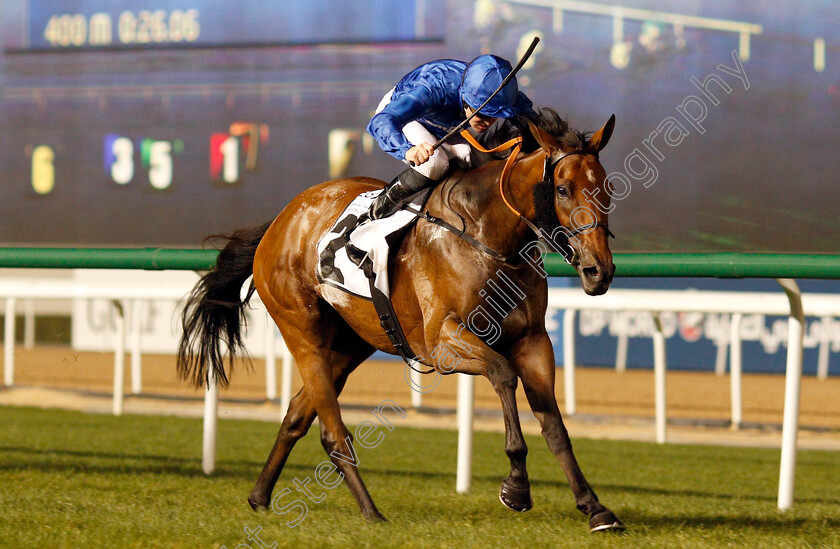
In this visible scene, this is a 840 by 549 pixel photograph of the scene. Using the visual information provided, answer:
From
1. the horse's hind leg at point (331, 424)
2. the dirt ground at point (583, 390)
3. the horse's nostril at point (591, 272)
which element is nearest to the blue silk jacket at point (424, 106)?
the horse's nostril at point (591, 272)

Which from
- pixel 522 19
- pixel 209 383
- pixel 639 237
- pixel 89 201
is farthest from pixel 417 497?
pixel 89 201

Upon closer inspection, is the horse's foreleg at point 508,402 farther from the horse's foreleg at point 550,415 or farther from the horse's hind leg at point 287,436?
the horse's hind leg at point 287,436

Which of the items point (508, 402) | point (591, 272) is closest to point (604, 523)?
point (508, 402)

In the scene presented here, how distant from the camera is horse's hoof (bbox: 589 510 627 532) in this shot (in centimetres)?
242

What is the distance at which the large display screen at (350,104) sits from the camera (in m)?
9.56

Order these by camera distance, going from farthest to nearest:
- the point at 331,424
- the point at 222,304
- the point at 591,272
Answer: the point at 222,304 → the point at 331,424 → the point at 591,272

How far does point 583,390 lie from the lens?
835 cm

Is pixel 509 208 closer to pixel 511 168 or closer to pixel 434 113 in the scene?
pixel 511 168

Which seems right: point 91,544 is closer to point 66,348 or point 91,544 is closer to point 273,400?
point 273,400

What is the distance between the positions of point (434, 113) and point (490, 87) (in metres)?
0.27

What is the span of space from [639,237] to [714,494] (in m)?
6.17

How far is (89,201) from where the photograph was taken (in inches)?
435

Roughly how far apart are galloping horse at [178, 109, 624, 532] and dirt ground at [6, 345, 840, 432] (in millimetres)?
3029

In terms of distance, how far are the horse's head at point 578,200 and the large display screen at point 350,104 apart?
6693 mm
